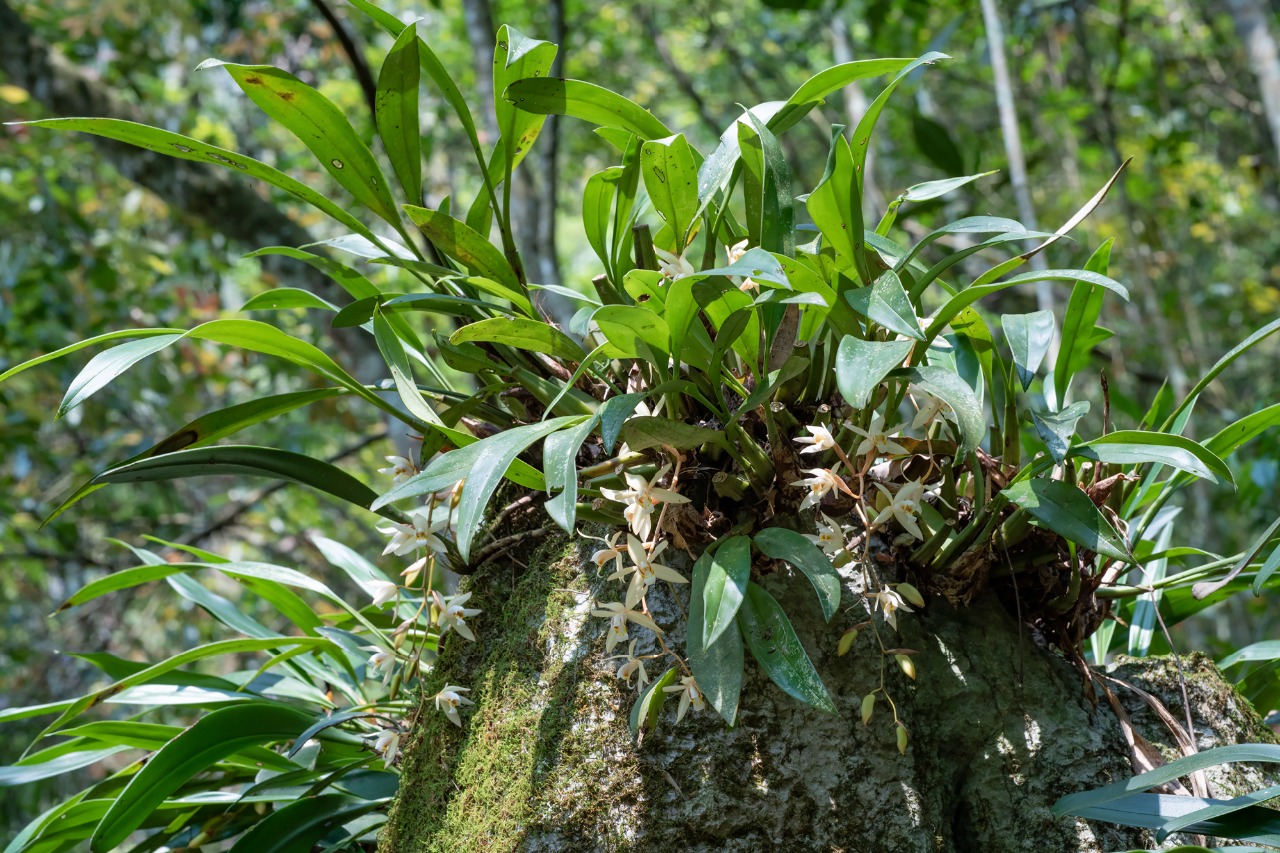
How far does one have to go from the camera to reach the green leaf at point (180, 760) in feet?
2.69

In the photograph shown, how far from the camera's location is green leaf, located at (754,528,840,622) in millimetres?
629

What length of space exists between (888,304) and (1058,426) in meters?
0.19

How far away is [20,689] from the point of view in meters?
3.77

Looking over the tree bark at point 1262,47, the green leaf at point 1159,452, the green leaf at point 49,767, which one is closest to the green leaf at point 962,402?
the green leaf at point 1159,452

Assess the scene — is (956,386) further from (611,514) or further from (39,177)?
(39,177)

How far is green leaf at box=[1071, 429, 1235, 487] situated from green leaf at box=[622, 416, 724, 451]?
0.30 m

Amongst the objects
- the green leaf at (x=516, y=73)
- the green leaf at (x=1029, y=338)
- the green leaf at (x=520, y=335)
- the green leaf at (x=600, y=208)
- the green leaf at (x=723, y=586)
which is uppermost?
the green leaf at (x=516, y=73)

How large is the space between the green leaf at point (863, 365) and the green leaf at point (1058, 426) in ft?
0.46

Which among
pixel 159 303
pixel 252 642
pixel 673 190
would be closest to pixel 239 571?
pixel 252 642

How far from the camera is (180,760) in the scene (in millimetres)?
841

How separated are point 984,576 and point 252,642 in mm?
766

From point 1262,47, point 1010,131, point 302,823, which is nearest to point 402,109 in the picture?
point 302,823

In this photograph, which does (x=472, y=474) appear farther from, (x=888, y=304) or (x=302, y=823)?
(x=302, y=823)

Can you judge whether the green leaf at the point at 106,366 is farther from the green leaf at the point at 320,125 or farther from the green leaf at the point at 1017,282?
the green leaf at the point at 1017,282
